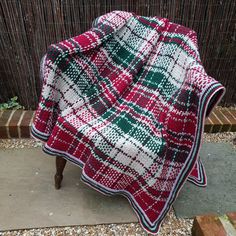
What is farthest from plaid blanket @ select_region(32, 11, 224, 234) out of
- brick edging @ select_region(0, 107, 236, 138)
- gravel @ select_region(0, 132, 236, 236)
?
brick edging @ select_region(0, 107, 236, 138)

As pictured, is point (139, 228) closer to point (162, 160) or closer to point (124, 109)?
point (162, 160)

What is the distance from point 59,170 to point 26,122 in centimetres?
70

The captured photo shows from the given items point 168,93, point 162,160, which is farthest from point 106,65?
point 162,160

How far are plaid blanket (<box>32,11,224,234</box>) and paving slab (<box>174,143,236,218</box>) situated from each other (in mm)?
111

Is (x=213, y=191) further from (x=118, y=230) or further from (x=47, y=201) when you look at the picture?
(x=47, y=201)

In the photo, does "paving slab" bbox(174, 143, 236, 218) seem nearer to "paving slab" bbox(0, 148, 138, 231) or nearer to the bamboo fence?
"paving slab" bbox(0, 148, 138, 231)

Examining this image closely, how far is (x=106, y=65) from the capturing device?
67.7 inches

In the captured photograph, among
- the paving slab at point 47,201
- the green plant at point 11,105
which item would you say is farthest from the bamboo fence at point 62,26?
the paving slab at point 47,201

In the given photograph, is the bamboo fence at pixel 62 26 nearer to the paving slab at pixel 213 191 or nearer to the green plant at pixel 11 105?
the green plant at pixel 11 105

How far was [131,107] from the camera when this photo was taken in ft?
5.30

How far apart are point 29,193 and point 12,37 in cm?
121

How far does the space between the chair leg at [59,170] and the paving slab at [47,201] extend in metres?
0.05

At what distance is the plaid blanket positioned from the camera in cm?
143

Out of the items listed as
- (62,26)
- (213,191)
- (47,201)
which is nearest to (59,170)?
(47,201)
